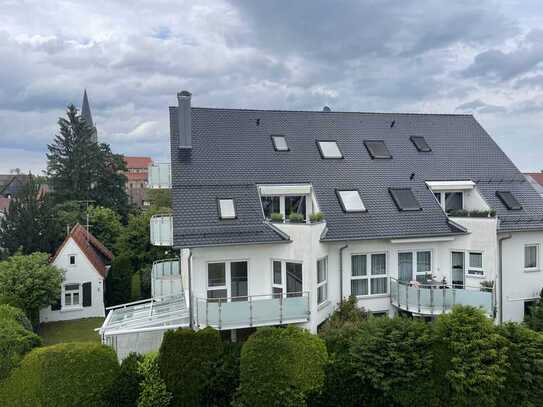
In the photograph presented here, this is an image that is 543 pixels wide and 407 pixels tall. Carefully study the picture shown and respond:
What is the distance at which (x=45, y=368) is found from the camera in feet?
33.6

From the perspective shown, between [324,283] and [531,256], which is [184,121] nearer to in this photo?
[324,283]

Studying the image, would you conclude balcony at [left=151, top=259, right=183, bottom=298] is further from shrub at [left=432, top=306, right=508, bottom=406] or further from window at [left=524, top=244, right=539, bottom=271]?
window at [left=524, top=244, right=539, bottom=271]

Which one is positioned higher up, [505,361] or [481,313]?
[481,313]

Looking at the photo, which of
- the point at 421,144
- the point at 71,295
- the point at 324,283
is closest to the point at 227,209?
the point at 324,283

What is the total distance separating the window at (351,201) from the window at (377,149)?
305 centimetres

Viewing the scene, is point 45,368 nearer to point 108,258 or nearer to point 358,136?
point 358,136

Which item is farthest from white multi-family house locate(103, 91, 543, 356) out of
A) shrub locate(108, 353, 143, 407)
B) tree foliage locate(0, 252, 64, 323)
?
tree foliage locate(0, 252, 64, 323)

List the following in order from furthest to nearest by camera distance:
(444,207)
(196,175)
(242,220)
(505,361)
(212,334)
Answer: (444,207)
(196,175)
(242,220)
(212,334)
(505,361)

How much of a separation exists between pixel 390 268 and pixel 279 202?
17.3 feet

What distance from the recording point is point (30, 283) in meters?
19.7

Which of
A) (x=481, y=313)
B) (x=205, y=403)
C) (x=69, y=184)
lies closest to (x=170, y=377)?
(x=205, y=403)

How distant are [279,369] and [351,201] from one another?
8.67m

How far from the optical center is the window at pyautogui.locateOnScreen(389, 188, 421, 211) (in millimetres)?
17359

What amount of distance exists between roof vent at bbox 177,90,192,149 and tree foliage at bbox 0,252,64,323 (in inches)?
398
